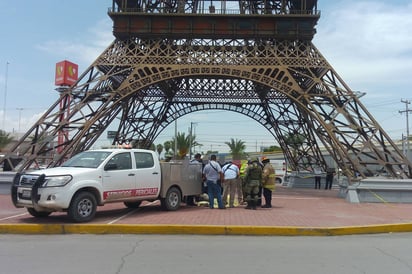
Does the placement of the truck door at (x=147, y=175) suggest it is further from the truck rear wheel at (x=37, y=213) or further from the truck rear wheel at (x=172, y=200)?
the truck rear wheel at (x=37, y=213)

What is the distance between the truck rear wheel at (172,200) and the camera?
42.3ft

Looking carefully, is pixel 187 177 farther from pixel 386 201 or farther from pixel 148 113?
pixel 148 113

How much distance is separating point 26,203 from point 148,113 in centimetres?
2519

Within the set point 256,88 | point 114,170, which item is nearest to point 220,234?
point 114,170

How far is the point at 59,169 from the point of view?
34.6ft

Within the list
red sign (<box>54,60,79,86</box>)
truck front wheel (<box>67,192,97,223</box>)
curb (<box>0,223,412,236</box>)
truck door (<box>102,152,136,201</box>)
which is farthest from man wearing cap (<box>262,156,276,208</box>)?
red sign (<box>54,60,79,86</box>)

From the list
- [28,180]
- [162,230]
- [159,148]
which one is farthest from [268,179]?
[159,148]

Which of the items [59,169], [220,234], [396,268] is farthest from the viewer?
[59,169]

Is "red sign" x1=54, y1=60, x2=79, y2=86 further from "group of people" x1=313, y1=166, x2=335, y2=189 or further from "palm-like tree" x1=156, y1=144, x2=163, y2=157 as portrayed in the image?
"group of people" x1=313, y1=166, x2=335, y2=189

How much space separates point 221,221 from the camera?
1084 cm

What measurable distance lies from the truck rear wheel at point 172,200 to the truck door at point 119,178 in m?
1.55

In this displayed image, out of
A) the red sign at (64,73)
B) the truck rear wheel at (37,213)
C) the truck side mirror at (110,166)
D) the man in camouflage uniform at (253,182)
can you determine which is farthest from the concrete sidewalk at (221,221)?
the red sign at (64,73)

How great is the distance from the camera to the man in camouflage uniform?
1372 centimetres

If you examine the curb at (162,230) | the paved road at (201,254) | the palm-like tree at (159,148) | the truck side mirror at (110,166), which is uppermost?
the palm-like tree at (159,148)
